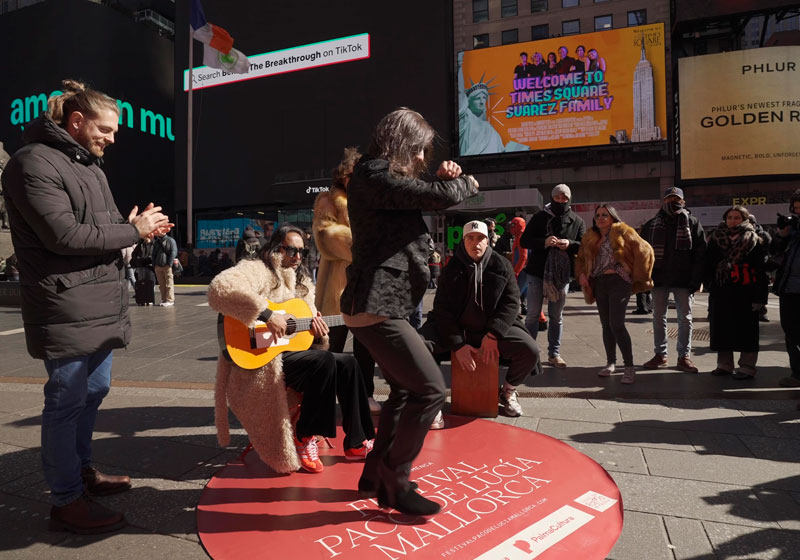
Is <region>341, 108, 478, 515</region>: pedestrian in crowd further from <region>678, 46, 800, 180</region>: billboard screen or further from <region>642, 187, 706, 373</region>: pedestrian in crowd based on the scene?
<region>678, 46, 800, 180</region>: billboard screen

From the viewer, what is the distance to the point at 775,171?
26797 mm

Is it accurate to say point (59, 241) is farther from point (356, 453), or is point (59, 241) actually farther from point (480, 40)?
point (480, 40)

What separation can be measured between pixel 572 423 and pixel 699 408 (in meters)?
1.16

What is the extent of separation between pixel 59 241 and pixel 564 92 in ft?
97.0

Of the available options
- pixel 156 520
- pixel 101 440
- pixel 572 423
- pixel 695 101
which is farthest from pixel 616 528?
pixel 695 101

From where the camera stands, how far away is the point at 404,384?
227 centimetres

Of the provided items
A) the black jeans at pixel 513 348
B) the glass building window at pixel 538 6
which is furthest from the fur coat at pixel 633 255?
the glass building window at pixel 538 6

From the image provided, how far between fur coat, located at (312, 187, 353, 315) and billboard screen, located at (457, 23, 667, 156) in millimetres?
27104

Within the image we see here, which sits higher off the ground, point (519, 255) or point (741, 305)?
point (519, 255)

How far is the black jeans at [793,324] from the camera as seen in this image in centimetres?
452

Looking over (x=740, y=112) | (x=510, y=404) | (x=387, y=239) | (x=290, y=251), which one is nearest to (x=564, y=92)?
(x=740, y=112)

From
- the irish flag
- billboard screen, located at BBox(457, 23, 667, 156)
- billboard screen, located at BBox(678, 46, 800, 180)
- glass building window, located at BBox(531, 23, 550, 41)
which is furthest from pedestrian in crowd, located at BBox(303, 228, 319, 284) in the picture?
glass building window, located at BBox(531, 23, 550, 41)

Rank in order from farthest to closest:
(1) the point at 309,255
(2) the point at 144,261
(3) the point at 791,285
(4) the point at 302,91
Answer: (4) the point at 302,91
(2) the point at 144,261
(3) the point at 791,285
(1) the point at 309,255

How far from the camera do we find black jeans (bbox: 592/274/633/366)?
487cm
